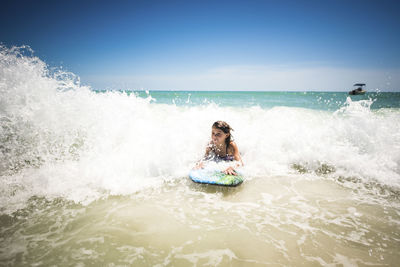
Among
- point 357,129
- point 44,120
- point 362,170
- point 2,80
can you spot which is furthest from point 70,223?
point 357,129

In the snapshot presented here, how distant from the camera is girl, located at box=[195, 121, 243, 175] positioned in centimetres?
477

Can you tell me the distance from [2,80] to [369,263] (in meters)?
8.38

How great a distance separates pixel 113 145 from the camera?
5.04 m

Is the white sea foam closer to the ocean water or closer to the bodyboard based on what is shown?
the ocean water

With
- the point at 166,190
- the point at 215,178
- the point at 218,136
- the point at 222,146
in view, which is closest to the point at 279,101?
the point at 222,146

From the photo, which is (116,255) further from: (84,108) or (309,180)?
(84,108)

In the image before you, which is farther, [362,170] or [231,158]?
[231,158]

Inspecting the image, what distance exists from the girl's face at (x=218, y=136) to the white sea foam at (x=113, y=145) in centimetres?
89

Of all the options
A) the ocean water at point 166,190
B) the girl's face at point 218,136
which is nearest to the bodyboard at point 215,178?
the ocean water at point 166,190

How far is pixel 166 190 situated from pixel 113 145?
2298 mm

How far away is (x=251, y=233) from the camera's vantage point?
2.48m

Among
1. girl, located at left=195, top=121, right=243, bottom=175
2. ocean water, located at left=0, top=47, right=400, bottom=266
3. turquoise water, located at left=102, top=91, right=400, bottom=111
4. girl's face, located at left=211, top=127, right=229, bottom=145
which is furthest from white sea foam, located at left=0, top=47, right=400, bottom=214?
turquoise water, located at left=102, top=91, right=400, bottom=111

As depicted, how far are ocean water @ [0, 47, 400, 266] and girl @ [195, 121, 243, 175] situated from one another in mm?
457

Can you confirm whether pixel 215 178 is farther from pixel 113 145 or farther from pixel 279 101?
pixel 279 101
